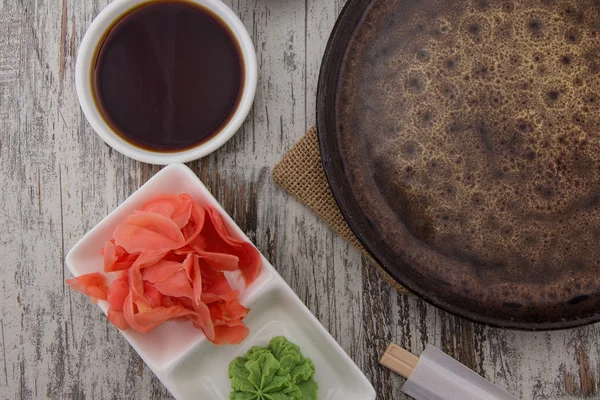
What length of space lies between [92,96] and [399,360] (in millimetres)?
649

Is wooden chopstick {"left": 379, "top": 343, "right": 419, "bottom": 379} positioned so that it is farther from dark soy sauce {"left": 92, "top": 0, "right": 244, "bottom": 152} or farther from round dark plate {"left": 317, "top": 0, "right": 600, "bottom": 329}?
dark soy sauce {"left": 92, "top": 0, "right": 244, "bottom": 152}

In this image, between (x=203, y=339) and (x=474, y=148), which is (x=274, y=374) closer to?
(x=203, y=339)

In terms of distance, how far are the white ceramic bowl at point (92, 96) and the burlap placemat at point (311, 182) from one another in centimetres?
10

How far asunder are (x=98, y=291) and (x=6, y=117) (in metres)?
0.37

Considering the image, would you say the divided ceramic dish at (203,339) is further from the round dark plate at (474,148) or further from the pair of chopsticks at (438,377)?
the round dark plate at (474,148)

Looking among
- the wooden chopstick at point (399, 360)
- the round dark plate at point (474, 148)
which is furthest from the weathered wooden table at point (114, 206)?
the round dark plate at point (474, 148)

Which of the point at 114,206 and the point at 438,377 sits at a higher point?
the point at 114,206

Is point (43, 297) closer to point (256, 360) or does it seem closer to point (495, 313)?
point (256, 360)

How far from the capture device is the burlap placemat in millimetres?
861

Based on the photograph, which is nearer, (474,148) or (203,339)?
(474,148)

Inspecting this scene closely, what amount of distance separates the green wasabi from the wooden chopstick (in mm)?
126

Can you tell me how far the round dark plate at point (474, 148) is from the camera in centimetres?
69

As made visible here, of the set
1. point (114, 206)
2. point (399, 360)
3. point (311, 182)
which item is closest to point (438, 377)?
point (399, 360)

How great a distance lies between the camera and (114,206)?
924 mm
